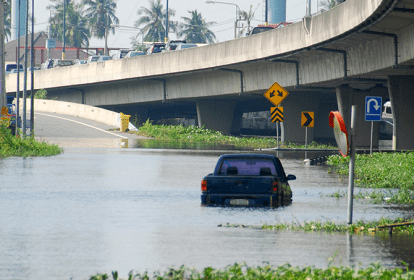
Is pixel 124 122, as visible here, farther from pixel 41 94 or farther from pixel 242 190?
pixel 242 190

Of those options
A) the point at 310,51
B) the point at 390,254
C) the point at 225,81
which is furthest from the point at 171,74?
the point at 390,254

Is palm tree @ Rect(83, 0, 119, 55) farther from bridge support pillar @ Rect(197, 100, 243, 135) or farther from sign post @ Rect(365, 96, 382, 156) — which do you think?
sign post @ Rect(365, 96, 382, 156)

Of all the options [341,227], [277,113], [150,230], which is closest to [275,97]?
[277,113]

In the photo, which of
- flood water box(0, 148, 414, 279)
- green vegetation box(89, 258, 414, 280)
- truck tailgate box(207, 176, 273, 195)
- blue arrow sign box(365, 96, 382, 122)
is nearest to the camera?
green vegetation box(89, 258, 414, 280)

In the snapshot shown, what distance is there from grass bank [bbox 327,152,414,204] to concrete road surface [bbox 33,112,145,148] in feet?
61.1

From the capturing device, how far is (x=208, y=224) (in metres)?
12.0

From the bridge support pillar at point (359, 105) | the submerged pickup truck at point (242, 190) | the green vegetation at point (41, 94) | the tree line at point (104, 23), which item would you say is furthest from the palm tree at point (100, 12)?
the submerged pickup truck at point (242, 190)

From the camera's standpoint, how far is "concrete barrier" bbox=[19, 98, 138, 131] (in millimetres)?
59844

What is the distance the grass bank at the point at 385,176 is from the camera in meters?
16.7

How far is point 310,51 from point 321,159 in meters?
8.53

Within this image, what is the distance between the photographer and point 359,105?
140ft

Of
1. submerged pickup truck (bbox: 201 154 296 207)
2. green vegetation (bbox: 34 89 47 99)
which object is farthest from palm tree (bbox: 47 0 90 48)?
submerged pickup truck (bbox: 201 154 296 207)

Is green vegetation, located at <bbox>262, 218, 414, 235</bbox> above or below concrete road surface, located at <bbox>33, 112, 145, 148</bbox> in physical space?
below

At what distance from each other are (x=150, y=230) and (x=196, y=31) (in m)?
132
